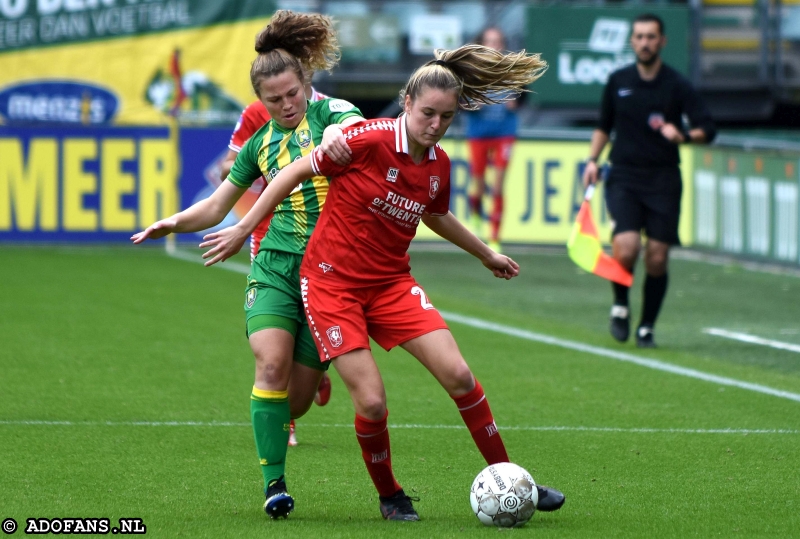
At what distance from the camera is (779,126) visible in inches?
927

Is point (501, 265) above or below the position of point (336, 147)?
below

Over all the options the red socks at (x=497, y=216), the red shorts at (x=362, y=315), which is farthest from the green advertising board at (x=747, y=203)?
the red shorts at (x=362, y=315)

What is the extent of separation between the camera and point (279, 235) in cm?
558

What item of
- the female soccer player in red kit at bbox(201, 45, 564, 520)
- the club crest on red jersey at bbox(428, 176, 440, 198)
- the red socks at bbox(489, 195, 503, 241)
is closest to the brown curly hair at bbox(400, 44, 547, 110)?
the female soccer player in red kit at bbox(201, 45, 564, 520)

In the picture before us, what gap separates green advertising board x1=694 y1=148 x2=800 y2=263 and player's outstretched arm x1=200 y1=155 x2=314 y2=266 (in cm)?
1008

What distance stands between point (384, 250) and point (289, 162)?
58 centimetres

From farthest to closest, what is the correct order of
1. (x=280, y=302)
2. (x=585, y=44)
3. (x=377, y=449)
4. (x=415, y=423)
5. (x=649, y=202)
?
Answer: (x=585, y=44) → (x=649, y=202) → (x=415, y=423) → (x=280, y=302) → (x=377, y=449)

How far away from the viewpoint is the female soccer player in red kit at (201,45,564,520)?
5098 millimetres

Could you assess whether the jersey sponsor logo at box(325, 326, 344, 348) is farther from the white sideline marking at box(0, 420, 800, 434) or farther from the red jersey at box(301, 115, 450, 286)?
the white sideline marking at box(0, 420, 800, 434)

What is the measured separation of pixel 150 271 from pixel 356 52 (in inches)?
310

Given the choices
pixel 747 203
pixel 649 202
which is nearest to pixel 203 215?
pixel 649 202

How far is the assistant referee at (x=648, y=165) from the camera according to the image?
9.79 meters

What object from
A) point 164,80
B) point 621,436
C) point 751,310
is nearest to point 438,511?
point 621,436

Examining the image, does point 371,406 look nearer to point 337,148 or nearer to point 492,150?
point 337,148
